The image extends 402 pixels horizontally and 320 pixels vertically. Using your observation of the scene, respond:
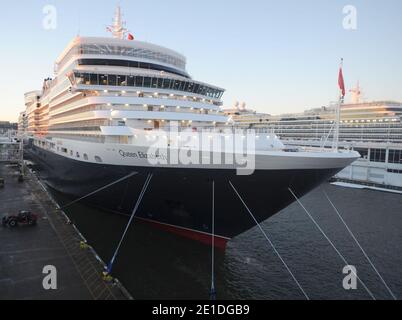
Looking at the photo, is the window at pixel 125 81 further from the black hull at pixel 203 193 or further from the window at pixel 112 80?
the black hull at pixel 203 193

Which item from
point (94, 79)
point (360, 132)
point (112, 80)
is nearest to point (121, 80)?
point (112, 80)

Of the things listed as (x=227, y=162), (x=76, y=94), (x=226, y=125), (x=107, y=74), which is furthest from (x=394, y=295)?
(x=76, y=94)

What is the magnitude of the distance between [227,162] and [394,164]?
145 ft

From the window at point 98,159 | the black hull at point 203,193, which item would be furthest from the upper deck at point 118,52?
the black hull at point 203,193

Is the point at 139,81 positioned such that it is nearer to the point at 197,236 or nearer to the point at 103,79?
the point at 103,79

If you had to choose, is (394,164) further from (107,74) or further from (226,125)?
(107,74)

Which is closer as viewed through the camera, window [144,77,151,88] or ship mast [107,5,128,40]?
window [144,77,151,88]

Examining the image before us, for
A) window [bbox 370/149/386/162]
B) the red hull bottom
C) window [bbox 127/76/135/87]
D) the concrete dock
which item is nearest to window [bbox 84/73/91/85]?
window [bbox 127/76/135/87]

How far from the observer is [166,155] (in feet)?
46.4

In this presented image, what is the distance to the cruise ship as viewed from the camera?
13.3m

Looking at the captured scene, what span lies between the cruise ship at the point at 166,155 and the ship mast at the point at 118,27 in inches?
228

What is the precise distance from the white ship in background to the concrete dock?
21.3 metres

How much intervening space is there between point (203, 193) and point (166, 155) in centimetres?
245

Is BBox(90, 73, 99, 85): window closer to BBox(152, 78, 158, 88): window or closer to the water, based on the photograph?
BBox(152, 78, 158, 88): window
